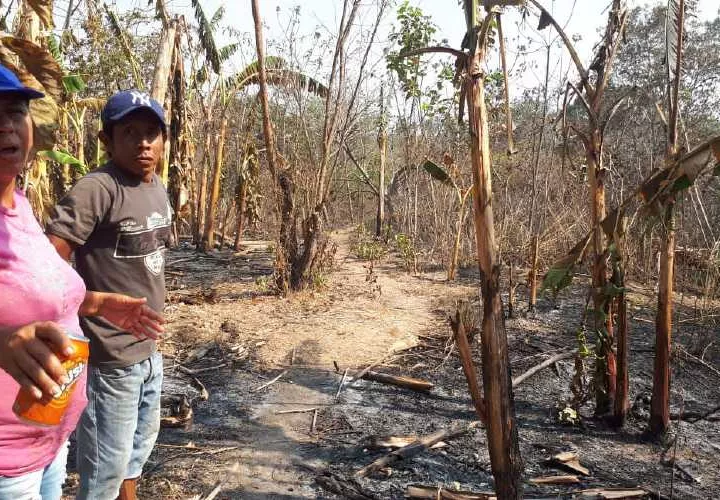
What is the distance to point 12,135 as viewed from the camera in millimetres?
1291

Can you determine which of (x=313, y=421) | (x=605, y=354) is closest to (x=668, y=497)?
(x=605, y=354)

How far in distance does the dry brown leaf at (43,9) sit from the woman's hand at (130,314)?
2.49m

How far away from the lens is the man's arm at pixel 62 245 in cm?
175

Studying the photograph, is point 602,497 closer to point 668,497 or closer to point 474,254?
point 668,497

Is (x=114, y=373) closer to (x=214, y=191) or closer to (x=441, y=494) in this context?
(x=441, y=494)

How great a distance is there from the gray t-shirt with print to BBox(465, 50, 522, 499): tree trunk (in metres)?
1.42

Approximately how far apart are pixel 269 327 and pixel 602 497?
395cm

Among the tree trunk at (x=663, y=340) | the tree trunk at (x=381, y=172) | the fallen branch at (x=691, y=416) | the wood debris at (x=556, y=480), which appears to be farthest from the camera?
the tree trunk at (x=381, y=172)

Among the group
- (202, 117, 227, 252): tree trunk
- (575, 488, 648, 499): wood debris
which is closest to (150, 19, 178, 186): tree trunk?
(575, 488, 648, 499): wood debris

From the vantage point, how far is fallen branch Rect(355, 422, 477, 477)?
3115 mm

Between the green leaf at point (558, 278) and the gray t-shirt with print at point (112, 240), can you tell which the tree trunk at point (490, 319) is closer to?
the green leaf at point (558, 278)

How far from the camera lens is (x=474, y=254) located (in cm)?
1030

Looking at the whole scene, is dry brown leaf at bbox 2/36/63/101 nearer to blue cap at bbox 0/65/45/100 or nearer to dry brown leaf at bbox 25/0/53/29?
dry brown leaf at bbox 25/0/53/29

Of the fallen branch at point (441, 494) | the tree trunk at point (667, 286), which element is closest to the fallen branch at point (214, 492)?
the fallen branch at point (441, 494)
